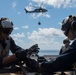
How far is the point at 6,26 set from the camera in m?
5.36

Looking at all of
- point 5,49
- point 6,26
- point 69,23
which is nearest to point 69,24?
point 69,23

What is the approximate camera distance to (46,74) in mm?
Answer: 4523

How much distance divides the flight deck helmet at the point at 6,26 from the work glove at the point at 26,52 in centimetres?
45

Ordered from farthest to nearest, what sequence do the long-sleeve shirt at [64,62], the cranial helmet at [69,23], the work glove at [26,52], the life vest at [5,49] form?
the life vest at [5,49] < the work glove at [26,52] < the cranial helmet at [69,23] < the long-sleeve shirt at [64,62]

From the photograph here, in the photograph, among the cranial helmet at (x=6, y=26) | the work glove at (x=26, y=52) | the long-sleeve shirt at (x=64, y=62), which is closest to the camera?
the long-sleeve shirt at (x=64, y=62)

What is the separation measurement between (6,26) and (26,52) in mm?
571

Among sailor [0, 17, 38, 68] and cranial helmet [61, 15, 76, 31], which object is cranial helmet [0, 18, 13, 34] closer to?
sailor [0, 17, 38, 68]

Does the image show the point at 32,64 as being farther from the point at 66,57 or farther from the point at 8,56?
the point at 66,57

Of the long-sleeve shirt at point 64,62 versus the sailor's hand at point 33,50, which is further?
the sailor's hand at point 33,50

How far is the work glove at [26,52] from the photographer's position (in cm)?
511

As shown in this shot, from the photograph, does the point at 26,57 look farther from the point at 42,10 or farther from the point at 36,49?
the point at 42,10

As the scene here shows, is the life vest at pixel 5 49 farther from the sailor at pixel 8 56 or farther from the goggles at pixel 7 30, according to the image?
the goggles at pixel 7 30

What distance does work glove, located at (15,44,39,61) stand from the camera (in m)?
5.11

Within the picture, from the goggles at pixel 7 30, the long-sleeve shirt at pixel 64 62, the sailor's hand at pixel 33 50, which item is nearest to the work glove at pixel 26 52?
the sailor's hand at pixel 33 50
